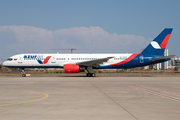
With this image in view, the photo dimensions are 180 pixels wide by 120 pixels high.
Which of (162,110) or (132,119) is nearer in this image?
(132,119)

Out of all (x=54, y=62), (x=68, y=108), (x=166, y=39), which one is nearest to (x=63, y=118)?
(x=68, y=108)

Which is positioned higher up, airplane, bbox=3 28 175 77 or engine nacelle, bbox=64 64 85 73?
airplane, bbox=3 28 175 77

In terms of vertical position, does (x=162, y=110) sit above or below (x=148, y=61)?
below

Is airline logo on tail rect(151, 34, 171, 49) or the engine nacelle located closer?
the engine nacelle

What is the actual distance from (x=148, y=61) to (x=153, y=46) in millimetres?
2916

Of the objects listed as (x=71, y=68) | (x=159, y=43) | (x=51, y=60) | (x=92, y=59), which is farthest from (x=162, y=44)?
(x=51, y=60)

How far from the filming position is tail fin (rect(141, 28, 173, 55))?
33.5m

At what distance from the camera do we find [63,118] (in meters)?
6.27

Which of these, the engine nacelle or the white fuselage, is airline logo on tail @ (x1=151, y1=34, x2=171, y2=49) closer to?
the white fuselage

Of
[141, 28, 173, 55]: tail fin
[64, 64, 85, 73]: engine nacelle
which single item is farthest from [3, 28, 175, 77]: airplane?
[64, 64, 85, 73]: engine nacelle

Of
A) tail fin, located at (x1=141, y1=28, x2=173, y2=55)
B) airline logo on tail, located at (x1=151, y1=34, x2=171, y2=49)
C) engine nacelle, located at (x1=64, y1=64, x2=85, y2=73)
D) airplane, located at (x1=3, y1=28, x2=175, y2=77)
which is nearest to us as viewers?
engine nacelle, located at (x1=64, y1=64, x2=85, y2=73)

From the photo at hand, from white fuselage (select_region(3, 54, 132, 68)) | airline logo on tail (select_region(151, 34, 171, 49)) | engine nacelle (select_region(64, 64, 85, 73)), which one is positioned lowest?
engine nacelle (select_region(64, 64, 85, 73))

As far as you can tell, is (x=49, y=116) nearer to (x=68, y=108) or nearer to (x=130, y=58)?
(x=68, y=108)

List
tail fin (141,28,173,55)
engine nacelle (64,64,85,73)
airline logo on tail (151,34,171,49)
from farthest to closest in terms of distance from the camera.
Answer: airline logo on tail (151,34,171,49) < tail fin (141,28,173,55) < engine nacelle (64,64,85,73)
